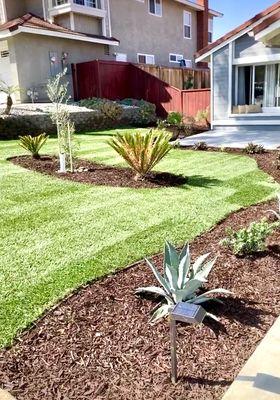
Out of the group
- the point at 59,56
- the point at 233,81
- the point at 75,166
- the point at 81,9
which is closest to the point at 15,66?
the point at 59,56

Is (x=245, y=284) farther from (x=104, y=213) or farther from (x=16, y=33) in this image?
(x=16, y=33)

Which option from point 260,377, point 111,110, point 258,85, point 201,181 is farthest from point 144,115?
point 260,377

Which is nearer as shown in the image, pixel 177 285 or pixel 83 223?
pixel 177 285

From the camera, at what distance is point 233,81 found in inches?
683

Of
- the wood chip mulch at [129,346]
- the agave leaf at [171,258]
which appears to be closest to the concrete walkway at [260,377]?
the wood chip mulch at [129,346]

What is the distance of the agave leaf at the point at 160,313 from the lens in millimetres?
3113

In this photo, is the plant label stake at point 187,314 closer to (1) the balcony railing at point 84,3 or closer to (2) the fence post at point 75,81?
(2) the fence post at point 75,81

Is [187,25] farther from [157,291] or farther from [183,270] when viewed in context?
[157,291]

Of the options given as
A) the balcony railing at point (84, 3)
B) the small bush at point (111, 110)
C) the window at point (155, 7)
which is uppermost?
the window at point (155, 7)

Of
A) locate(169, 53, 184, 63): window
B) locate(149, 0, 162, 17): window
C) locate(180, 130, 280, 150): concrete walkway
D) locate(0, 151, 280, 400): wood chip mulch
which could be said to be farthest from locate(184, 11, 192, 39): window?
locate(0, 151, 280, 400): wood chip mulch

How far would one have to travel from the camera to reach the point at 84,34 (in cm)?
2203

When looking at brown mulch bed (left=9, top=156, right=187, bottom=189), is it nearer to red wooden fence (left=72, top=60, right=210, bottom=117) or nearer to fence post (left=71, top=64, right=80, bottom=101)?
red wooden fence (left=72, top=60, right=210, bottom=117)

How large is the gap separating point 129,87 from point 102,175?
16426mm

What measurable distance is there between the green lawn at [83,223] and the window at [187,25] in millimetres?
25319
